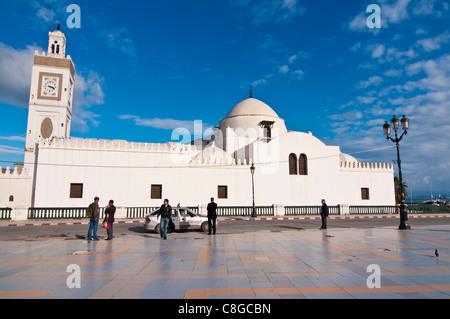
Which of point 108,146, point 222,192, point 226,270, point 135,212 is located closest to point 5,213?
point 135,212

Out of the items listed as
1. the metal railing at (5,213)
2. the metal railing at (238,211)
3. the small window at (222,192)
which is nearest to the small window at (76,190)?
the metal railing at (238,211)

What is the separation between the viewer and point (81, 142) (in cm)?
2425

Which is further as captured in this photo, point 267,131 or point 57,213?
point 267,131

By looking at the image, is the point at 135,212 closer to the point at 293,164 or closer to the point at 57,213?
the point at 57,213

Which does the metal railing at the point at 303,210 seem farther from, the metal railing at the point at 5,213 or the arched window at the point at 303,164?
the metal railing at the point at 5,213

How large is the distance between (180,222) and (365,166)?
24816 millimetres

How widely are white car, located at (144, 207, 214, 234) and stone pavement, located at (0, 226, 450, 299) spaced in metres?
3.26

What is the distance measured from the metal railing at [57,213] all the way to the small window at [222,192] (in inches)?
387

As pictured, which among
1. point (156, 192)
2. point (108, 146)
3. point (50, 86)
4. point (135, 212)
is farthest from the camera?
point (50, 86)

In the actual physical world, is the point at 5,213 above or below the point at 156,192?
below

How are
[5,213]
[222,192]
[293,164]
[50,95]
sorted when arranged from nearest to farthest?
1. [5,213]
2. [222,192]
3. [293,164]
4. [50,95]

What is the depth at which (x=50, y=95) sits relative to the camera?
35125 mm

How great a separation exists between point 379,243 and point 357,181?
22806mm
